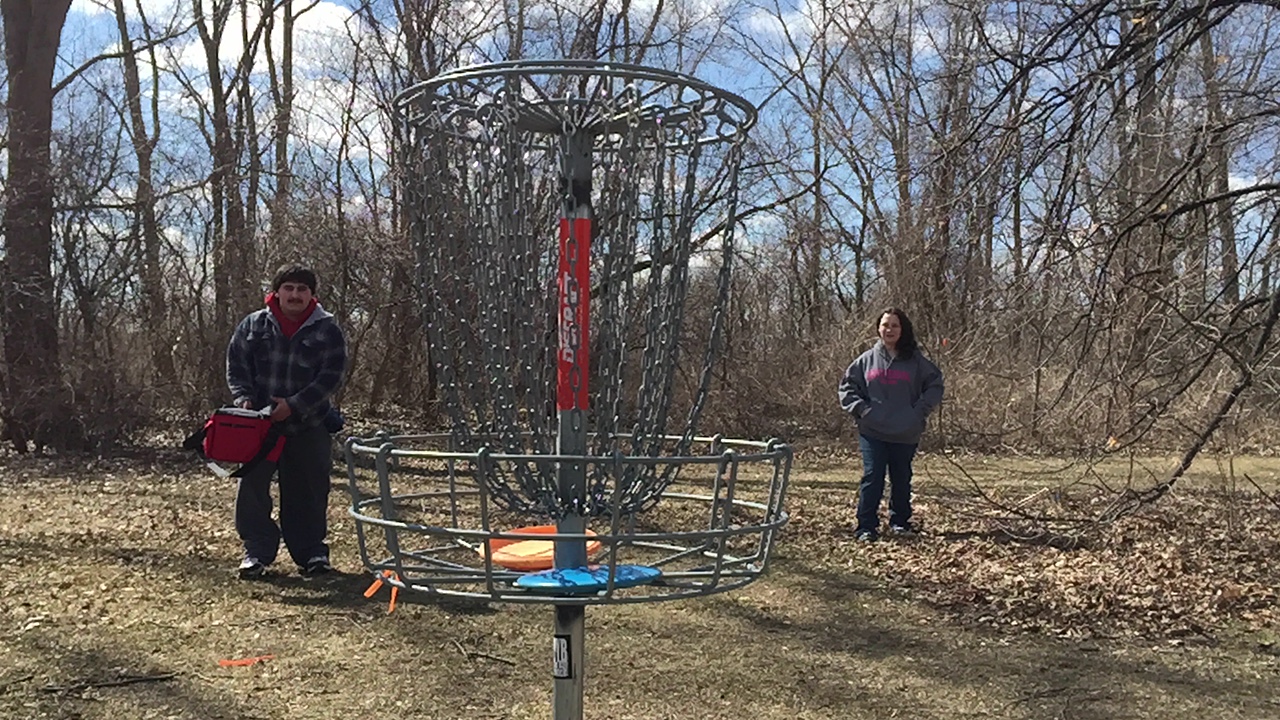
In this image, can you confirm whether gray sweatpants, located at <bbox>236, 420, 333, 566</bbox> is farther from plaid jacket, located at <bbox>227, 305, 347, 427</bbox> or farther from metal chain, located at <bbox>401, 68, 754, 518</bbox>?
metal chain, located at <bbox>401, 68, 754, 518</bbox>

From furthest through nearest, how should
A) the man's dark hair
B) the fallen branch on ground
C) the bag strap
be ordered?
the man's dark hair, the bag strap, the fallen branch on ground

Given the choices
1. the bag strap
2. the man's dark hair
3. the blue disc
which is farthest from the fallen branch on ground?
the blue disc

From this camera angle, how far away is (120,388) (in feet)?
37.9

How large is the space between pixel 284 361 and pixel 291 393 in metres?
0.16

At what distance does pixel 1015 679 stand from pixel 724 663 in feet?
3.73

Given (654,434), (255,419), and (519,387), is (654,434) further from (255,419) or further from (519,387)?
(255,419)

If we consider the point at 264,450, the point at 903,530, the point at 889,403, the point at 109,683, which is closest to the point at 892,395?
the point at 889,403

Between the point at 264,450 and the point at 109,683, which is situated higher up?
the point at 264,450

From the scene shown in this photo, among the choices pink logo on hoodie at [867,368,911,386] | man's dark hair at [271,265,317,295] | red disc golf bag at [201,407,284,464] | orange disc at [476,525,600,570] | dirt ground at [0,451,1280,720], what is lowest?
dirt ground at [0,451,1280,720]

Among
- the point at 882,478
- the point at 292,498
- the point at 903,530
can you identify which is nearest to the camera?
the point at 292,498

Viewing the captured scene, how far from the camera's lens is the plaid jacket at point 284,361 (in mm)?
5512

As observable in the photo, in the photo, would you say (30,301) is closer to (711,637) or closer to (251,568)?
(251,568)

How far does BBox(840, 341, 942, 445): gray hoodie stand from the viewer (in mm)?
6887

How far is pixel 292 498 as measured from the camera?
18.5 feet
